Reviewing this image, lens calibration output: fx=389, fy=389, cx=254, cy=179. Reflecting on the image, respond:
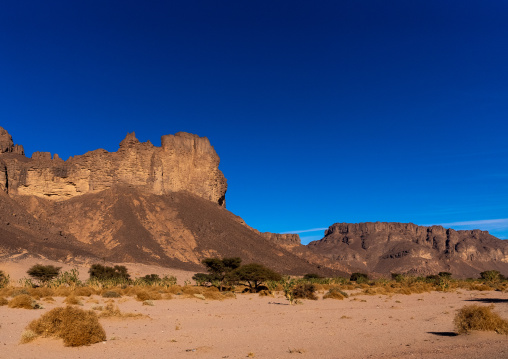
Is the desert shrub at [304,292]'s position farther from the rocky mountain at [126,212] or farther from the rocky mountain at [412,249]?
the rocky mountain at [412,249]

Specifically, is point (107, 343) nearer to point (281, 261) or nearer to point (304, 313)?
point (304, 313)

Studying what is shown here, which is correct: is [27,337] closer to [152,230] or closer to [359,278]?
[359,278]

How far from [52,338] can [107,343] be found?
1.51 meters

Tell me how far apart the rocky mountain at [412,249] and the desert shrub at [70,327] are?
5050 inches

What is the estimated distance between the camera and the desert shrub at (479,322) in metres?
11.0

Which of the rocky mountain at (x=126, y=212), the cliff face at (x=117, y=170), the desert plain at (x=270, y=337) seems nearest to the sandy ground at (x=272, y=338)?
the desert plain at (x=270, y=337)

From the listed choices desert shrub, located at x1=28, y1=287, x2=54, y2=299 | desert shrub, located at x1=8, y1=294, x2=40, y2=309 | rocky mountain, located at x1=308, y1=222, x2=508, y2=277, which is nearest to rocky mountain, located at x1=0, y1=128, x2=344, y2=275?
desert shrub, located at x1=28, y1=287, x2=54, y2=299

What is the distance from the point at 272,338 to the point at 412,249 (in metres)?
150

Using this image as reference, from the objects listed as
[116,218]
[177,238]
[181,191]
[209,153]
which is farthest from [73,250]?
[209,153]

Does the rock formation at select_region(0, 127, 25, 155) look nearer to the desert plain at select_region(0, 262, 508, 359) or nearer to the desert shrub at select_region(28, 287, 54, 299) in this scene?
the desert shrub at select_region(28, 287, 54, 299)

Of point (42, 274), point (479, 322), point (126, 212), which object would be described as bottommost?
point (42, 274)

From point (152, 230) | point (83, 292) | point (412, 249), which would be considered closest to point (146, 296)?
point (83, 292)

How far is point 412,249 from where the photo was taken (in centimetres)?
14825

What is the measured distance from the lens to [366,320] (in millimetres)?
16359
